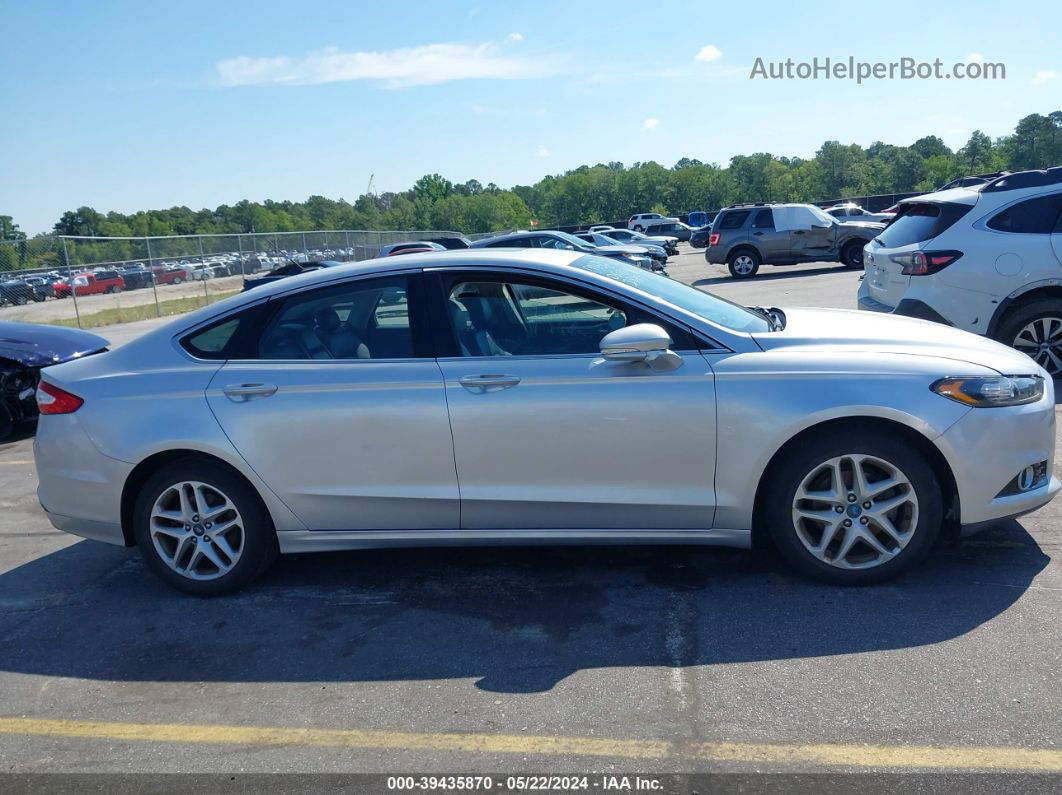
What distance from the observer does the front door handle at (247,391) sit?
171 inches

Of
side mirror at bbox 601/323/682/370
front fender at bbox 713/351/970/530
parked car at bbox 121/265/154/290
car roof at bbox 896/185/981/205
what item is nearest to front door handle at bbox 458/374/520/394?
side mirror at bbox 601/323/682/370

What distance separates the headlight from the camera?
12.9 feet

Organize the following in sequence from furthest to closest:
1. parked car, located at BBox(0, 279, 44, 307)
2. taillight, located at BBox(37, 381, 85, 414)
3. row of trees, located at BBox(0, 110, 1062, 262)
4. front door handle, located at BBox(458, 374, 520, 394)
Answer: row of trees, located at BBox(0, 110, 1062, 262) → parked car, located at BBox(0, 279, 44, 307) → taillight, located at BBox(37, 381, 85, 414) → front door handle, located at BBox(458, 374, 520, 394)

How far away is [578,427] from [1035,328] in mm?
5748

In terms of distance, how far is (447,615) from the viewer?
4145 millimetres

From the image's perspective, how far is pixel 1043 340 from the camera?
26.1 ft

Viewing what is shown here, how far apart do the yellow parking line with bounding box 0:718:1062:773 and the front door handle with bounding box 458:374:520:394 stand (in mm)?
1556

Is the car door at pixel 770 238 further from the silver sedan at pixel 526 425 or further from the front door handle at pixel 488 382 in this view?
the front door handle at pixel 488 382

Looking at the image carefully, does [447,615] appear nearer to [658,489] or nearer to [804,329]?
[658,489]

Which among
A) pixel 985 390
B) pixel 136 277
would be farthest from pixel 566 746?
pixel 136 277

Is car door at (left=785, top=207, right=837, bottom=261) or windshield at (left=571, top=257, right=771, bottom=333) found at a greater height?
windshield at (left=571, top=257, right=771, bottom=333)

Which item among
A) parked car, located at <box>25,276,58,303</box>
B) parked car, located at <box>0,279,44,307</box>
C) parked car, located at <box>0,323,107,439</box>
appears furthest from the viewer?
parked car, located at <box>25,276,58,303</box>

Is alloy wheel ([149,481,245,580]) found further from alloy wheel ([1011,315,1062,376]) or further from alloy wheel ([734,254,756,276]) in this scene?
Answer: alloy wheel ([734,254,756,276])

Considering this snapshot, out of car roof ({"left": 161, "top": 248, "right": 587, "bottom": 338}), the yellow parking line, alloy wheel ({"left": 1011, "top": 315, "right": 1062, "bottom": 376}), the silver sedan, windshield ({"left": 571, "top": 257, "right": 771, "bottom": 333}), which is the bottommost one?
the yellow parking line
